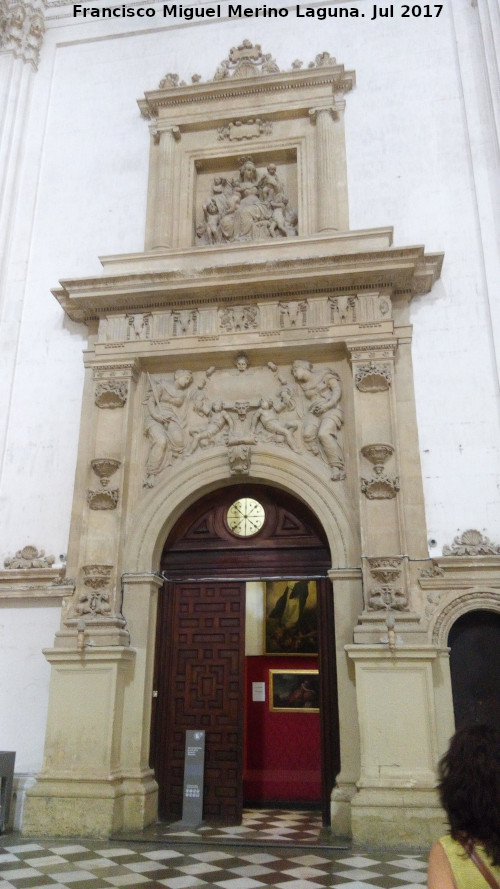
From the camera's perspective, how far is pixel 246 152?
9.01 metres

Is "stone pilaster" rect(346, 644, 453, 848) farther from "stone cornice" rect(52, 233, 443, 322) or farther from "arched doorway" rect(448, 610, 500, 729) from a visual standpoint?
"stone cornice" rect(52, 233, 443, 322)

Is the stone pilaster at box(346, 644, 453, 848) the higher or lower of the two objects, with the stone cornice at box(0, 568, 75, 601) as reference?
lower

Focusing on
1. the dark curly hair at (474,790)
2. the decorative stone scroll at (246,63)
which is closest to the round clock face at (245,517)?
the decorative stone scroll at (246,63)

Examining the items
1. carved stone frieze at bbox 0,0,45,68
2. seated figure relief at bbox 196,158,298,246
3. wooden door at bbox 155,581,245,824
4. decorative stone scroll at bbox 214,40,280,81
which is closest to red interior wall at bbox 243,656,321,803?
wooden door at bbox 155,581,245,824

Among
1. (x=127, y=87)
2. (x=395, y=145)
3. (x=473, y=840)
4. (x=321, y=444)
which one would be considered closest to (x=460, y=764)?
(x=473, y=840)

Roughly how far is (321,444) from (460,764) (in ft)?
18.5

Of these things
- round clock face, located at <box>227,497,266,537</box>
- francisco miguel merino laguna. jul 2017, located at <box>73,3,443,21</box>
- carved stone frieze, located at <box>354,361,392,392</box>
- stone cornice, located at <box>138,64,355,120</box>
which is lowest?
round clock face, located at <box>227,497,266,537</box>

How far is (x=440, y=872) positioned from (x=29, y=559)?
6.45 m

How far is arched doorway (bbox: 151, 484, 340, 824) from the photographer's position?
7.08m

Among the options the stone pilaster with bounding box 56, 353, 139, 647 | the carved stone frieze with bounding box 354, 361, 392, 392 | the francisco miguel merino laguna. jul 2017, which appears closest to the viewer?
the stone pilaster with bounding box 56, 353, 139, 647

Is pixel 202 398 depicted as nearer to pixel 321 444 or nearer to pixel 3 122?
pixel 321 444

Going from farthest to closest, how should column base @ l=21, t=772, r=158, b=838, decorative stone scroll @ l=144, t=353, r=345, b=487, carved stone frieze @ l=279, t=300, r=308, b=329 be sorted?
1. carved stone frieze @ l=279, t=300, r=308, b=329
2. decorative stone scroll @ l=144, t=353, r=345, b=487
3. column base @ l=21, t=772, r=158, b=838

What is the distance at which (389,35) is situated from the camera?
29.9 ft

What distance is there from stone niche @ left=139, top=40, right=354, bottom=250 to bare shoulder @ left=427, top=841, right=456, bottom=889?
24.2 ft
